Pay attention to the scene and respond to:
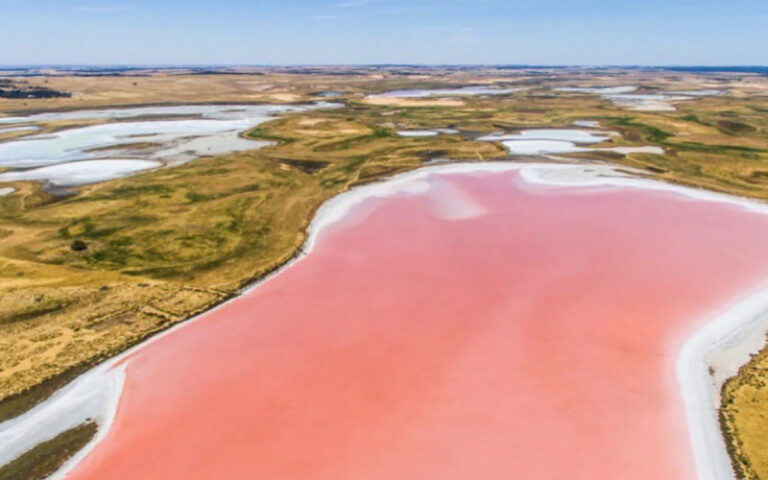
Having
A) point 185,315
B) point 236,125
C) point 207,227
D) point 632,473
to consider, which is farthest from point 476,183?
point 236,125

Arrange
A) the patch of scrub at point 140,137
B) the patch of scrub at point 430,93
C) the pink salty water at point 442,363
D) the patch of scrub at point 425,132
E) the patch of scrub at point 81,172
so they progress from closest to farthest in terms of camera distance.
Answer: the pink salty water at point 442,363, the patch of scrub at point 81,172, the patch of scrub at point 140,137, the patch of scrub at point 425,132, the patch of scrub at point 430,93

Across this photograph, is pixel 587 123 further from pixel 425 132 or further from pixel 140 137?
pixel 140 137

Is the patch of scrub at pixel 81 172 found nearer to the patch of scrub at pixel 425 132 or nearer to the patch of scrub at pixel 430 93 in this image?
A: the patch of scrub at pixel 425 132

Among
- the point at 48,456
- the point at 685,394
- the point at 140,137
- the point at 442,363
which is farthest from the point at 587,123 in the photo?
the point at 48,456

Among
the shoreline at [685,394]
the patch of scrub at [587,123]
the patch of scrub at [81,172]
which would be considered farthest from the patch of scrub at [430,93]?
the shoreline at [685,394]

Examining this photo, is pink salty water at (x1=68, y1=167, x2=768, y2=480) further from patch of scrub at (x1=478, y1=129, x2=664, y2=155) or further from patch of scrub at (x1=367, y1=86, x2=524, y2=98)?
patch of scrub at (x1=367, y1=86, x2=524, y2=98)

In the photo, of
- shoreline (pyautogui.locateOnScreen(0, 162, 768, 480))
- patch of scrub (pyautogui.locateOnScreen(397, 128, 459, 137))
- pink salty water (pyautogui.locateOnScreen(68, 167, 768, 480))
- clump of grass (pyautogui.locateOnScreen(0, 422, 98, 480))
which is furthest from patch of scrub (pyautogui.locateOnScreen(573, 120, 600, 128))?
clump of grass (pyautogui.locateOnScreen(0, 422, 98, 480))

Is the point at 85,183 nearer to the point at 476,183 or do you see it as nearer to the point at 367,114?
the point at 476,183
